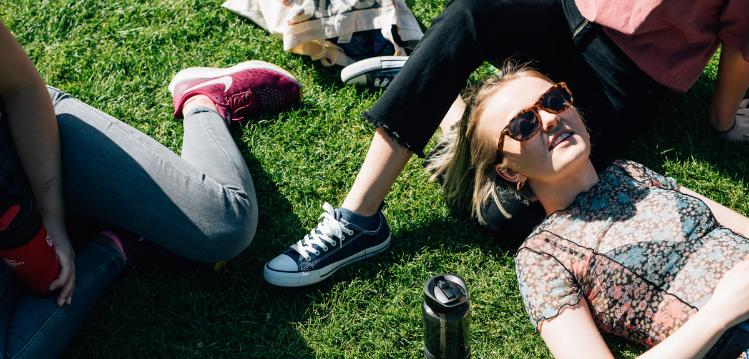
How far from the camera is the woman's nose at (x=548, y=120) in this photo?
3.35 metres

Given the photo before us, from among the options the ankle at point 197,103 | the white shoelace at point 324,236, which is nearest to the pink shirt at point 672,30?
the white shoelace at point 324,236

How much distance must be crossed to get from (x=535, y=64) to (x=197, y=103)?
77.6 inches

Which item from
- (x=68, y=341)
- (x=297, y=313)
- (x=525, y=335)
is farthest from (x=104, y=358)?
(x=525, y=335)

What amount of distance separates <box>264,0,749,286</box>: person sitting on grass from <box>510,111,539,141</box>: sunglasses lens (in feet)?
1.19

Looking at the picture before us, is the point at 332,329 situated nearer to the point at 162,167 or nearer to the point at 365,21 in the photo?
the point at 162,167

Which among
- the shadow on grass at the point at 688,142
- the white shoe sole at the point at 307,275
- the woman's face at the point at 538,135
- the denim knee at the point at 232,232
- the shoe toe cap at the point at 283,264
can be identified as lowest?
the white shoe sole at the point at 307,275

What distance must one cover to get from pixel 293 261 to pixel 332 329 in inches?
15.9

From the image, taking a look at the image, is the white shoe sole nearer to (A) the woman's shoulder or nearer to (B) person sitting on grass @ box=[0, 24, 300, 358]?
(B) person sitting on grass @ box=[0, 24, 300, 358]

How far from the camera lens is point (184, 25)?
5.11 metres

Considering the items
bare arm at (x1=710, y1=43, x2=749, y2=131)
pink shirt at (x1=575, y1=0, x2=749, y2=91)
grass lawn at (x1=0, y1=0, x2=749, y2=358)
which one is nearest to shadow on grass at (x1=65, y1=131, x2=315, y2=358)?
grass lawn at (x1=0, y1=0, x2=749, y2=358)

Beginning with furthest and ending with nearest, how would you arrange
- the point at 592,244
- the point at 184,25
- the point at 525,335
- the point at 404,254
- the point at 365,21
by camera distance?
the point at 184,25 < the point at 365,21 < the point at 404,254 < the point at 525,335 < the point at 592,244

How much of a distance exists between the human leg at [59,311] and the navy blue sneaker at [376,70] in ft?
5.91

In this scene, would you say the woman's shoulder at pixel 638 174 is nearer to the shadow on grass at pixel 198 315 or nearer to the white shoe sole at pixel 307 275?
the white shoe sole at pixel 307 275

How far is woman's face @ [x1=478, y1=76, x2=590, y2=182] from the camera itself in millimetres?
3369
